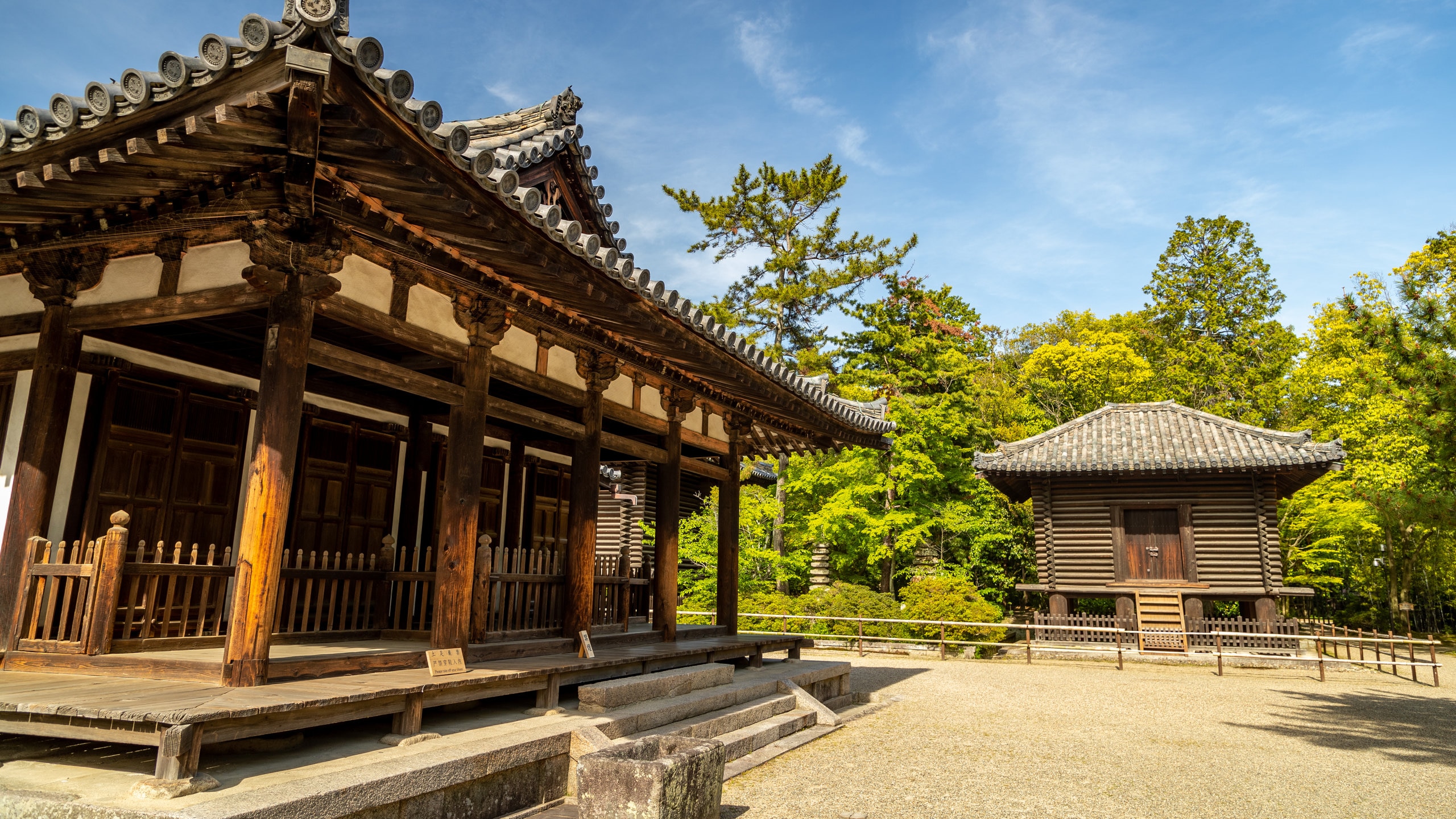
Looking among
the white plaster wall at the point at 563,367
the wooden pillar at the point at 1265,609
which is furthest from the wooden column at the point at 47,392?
the wooden pillar at the point at 1265,609

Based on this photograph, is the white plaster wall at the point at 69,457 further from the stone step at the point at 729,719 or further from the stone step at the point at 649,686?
the stone step at the point at 729,719

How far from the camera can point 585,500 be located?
27.4ft

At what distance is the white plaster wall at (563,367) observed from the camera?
8242mm

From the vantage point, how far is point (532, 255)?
18.2 ft

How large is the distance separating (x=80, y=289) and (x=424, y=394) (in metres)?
2.62

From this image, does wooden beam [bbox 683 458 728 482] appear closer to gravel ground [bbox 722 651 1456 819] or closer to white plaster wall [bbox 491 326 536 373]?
white plaster wall [bbox 491 326 536 373]

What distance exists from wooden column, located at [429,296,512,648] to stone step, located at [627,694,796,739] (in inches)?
69.2

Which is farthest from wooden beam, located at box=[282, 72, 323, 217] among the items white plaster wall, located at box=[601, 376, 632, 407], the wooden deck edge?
white plaster wall, located at box=[601, 376, 632, 407]

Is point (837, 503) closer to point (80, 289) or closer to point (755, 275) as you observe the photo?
point (755, 275)

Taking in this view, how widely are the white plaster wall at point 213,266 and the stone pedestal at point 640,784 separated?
13.2 ft

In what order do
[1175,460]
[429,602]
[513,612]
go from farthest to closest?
[1175,460] → [429,602] → [513,612]

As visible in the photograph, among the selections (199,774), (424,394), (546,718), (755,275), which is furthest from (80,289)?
(755,275)

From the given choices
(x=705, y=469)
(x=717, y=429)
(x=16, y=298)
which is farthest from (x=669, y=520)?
(x=16, y=298)

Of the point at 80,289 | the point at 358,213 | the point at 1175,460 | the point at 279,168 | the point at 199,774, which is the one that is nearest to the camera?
the point at 199,774
